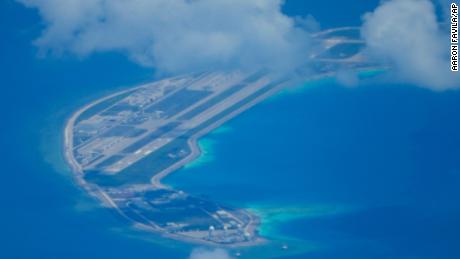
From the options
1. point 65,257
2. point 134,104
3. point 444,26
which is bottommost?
point 65,257

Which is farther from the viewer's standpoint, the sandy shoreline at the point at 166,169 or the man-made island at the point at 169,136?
the man-made island at the point at 169,136

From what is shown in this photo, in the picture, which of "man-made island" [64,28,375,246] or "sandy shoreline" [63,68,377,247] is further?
"man-made island" [64,28,375,246]

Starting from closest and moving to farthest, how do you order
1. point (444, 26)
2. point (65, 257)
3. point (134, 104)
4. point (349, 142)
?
1. point (65, 257)
2. point (349, 142)
3. point (134, 104)
4. point (444, 26)

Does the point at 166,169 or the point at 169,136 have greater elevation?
the point at 169,136

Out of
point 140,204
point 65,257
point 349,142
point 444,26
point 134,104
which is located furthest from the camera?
point 444,26

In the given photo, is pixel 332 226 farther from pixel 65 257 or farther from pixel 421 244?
pixel 65 257

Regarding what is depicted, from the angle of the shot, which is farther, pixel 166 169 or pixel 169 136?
pixel 169 136

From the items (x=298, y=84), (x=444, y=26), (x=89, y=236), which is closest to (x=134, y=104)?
(x=298, y=84)

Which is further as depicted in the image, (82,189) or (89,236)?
(82,189)
